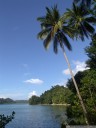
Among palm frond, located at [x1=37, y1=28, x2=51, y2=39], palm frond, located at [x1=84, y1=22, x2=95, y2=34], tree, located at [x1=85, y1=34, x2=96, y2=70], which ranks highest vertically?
palm frond, located at [x1=84, y1=22, x2=95, y2=34]

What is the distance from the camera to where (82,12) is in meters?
42.6

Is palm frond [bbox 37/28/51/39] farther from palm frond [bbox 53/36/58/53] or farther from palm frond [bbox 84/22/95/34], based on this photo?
palm frond [bbox 84/22/95/34]

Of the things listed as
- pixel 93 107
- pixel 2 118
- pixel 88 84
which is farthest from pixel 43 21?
pixel 2 118

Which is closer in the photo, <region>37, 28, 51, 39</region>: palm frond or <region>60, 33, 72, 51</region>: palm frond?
<region>60, 33, 72, 51</region>: palm frond

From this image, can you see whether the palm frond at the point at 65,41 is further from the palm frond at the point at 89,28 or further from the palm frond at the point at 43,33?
the palm frond at the point at 89,28

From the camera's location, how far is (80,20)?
4244 cm

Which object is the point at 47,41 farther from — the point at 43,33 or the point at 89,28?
the point at 89,28

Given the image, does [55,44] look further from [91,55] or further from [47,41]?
[91,55]

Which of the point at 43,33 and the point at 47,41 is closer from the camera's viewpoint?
the point at 47,41

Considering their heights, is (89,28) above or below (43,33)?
above

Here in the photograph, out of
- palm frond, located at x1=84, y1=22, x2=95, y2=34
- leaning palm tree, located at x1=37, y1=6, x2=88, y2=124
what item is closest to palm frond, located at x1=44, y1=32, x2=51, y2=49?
leaning palm tree, located at x1=37, y1=6, x2=88, y2=124

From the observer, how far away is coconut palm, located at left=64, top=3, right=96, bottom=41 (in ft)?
137

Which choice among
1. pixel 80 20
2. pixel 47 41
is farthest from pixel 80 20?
pixel 47 41

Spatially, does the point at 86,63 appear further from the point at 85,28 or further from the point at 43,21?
the point at 43,21
